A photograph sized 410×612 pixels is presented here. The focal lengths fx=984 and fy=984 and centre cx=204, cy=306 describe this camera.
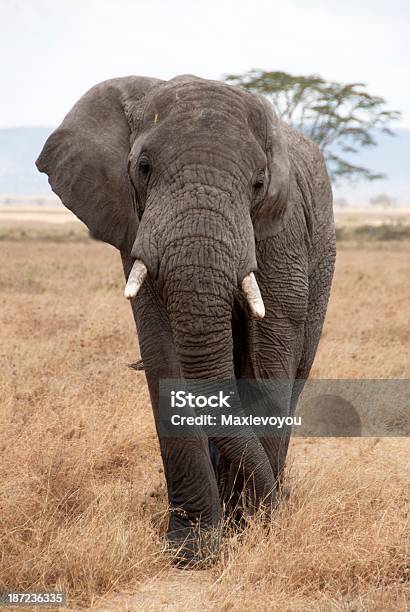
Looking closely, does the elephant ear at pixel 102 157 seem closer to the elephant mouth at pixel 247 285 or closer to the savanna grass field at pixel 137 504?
the elephant mouth at pixel 247 285

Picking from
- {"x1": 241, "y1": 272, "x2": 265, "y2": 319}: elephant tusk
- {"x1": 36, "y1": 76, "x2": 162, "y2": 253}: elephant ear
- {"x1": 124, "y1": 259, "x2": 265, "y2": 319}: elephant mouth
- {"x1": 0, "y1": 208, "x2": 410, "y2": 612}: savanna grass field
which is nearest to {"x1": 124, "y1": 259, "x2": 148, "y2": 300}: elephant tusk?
{"x1": 124, "y1": 259, "x2": 265, "y2": 319}: elephant mouth

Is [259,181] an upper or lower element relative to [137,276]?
upper

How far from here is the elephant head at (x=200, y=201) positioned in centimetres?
417

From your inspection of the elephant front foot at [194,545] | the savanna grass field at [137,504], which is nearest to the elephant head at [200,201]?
the elephant front foot at [194,545]

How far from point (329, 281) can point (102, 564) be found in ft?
8.32

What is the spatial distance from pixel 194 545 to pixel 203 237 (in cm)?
168

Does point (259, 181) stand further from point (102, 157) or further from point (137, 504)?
point (137, 504)

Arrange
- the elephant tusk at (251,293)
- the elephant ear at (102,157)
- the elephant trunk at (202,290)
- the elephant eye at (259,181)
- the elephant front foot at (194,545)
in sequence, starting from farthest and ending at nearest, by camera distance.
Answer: the elephant ear at (102,157)
the elephant front foot at (194,545)
the elephant eye at (259,181)
the elephant tusk at (251,293)
the elephant trunk at (202,290)

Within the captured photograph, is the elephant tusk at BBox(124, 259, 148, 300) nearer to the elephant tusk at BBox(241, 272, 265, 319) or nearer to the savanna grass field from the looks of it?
the elephant tusk at BBox(241, 272, 265, 319)

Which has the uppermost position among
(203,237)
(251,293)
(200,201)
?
(200,201)

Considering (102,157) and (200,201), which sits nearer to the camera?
(200,201)

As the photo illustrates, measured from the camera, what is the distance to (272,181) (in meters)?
4.66

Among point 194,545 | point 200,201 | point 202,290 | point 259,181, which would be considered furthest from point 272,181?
point 194,545

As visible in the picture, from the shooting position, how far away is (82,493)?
5.43 meters
